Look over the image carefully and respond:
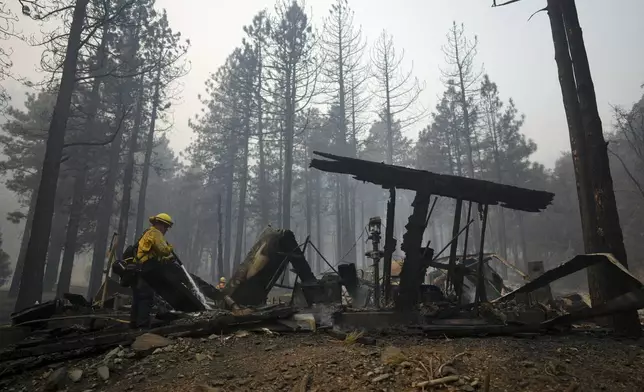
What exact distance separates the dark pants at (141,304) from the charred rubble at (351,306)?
20 centimetres

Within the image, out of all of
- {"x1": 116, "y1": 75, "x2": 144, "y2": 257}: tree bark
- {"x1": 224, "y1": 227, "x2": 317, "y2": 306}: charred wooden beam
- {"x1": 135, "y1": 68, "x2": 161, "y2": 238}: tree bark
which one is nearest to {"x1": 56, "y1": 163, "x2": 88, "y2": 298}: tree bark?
{"x1": 116, "y1": 75, "x2": 144, "y2": 257}: tree bark

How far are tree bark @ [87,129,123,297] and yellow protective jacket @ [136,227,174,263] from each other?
14.1 metres

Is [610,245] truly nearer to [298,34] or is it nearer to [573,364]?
[573,364]

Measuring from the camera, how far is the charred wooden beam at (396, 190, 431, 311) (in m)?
7.27

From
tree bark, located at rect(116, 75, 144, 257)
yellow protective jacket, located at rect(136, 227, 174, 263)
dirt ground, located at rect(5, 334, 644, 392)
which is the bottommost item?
dirt ground, located at rect(5, 334, 644, 392)

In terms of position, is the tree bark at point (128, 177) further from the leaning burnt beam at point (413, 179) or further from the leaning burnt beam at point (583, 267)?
the leaning burnt beam at point (583, 267)

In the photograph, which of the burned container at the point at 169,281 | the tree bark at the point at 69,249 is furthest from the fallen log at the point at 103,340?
the tree bark at the point at 69,249

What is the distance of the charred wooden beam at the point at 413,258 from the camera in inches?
286

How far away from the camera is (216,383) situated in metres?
3.73

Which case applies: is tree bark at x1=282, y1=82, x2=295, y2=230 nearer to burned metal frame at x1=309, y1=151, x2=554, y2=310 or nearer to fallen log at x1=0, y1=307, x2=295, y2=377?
burned metal frame at x1=309, y1=151, x2=554, y2=310

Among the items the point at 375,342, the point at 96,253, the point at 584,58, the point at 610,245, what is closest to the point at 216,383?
the point at 375,342

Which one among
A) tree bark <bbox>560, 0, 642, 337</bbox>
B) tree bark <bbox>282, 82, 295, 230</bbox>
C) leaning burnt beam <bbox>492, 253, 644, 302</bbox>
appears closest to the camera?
leaning burnt beam <bbox>492, 253, 644, 302</bbox>

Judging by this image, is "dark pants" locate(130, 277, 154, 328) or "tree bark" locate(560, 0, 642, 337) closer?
"dark pants" locate(130, 277, 154, 328)

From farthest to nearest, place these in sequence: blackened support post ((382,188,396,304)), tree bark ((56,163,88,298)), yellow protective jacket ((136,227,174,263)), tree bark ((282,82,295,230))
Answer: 1. tree bark ((282,82,295,230))
2. tree bark ((56,163,88,298))
3. blackened support post ((382,188,396,304))
4. yellow protective jacket ((136,227,174,263))
